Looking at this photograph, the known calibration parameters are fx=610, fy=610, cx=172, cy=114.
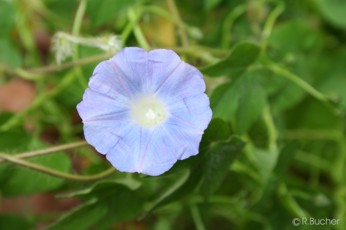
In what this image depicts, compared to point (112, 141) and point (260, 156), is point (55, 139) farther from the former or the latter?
point (112, 141)

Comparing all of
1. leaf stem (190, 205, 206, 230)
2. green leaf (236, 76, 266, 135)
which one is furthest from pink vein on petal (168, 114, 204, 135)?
leaf stem (190, 205, 206, 230)

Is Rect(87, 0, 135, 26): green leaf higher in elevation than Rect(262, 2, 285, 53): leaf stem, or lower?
higher

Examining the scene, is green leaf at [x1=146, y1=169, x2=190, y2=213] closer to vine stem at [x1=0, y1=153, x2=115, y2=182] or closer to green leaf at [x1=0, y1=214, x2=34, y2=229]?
vine stem at [x1=0, y1=153, x2=115, y2=182]

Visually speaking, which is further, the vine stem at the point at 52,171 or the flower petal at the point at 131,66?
the vine stem at the point at 52,171

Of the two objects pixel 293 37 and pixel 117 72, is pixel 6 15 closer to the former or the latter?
pixel 117 72

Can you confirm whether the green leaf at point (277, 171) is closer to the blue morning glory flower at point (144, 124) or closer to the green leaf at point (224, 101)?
the green leaf at point (224, 101)

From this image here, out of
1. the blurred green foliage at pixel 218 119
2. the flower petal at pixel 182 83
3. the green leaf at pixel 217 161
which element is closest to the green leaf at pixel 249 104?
the blurred green foliage at pixel 218 119
